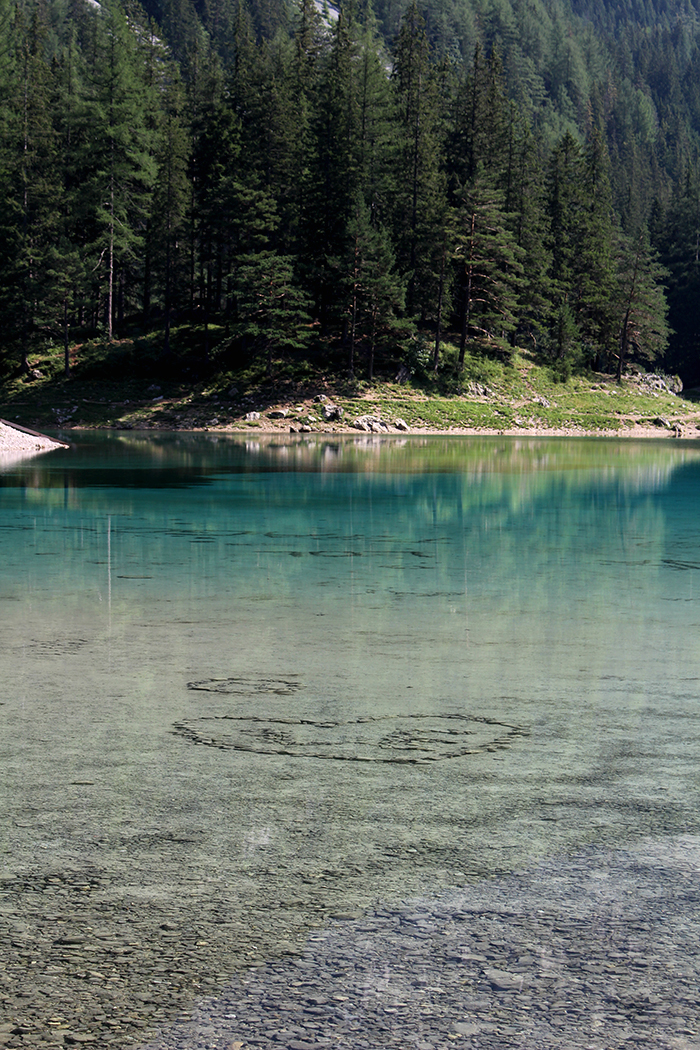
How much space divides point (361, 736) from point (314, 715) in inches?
21.9

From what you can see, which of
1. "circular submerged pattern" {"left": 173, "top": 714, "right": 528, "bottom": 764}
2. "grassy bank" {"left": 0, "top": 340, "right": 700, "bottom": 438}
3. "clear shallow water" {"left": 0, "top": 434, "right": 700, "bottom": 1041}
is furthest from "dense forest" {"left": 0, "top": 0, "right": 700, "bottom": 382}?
"circular submerged pattern" {"left": 173, "top": 714, "right": 528, "bottom": 764}

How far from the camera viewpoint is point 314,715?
267 inches

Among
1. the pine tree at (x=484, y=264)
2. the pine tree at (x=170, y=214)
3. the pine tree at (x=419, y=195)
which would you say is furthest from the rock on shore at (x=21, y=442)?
the pine tree at (x=484, y=264)

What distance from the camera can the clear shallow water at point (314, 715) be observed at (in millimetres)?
4328

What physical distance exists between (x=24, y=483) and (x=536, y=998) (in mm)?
23199

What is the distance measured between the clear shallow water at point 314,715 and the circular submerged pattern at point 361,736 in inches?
1.0

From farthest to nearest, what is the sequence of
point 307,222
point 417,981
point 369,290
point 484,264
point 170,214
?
point 170,214
point 307,222
point 484,264
point 369,290
point 417,981

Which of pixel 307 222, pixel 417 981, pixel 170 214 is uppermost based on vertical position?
pixel 170 214

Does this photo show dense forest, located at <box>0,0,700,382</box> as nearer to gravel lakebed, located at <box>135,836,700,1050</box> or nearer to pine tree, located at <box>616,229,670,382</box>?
pine tree, located at <box>616,229,670,382</box>

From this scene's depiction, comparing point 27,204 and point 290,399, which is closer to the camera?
point 290,399

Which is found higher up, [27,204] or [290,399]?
[27,204]

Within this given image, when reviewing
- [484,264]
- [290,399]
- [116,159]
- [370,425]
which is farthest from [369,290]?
[116,159]

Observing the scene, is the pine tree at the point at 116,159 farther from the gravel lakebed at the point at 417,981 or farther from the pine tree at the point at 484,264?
the gravel lakebed at the point at 417,981

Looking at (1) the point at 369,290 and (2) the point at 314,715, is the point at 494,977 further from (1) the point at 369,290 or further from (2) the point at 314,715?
(1) the point at 369,290
